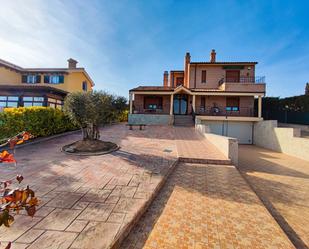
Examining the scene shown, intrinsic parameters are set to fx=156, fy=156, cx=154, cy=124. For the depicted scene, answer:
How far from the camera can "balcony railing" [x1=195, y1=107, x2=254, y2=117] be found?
58.1ft

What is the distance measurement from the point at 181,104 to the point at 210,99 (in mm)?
3423

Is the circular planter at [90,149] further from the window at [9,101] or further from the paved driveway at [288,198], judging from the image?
the window at [9,101]

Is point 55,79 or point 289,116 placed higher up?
point 55,79

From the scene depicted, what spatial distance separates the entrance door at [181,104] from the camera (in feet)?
63.1

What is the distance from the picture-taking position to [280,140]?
38.8ft

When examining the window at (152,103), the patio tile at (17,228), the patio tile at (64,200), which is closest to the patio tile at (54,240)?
the patio tile at (17,228)

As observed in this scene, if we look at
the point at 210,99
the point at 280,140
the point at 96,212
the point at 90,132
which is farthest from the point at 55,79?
the point at 280,140

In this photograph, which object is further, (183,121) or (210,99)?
(210,99)

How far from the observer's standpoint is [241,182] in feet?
14.5

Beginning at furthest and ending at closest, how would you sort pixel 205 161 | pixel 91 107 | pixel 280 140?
pixel 280 140, pixel 91 107, pixel 205 161

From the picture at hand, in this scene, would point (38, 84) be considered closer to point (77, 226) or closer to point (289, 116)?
point (77, 226)

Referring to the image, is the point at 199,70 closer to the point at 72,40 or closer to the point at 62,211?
the point at 72,40

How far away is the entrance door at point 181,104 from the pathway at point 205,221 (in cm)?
1552

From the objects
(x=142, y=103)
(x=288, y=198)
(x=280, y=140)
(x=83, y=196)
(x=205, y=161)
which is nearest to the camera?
(x=83, y=196)
